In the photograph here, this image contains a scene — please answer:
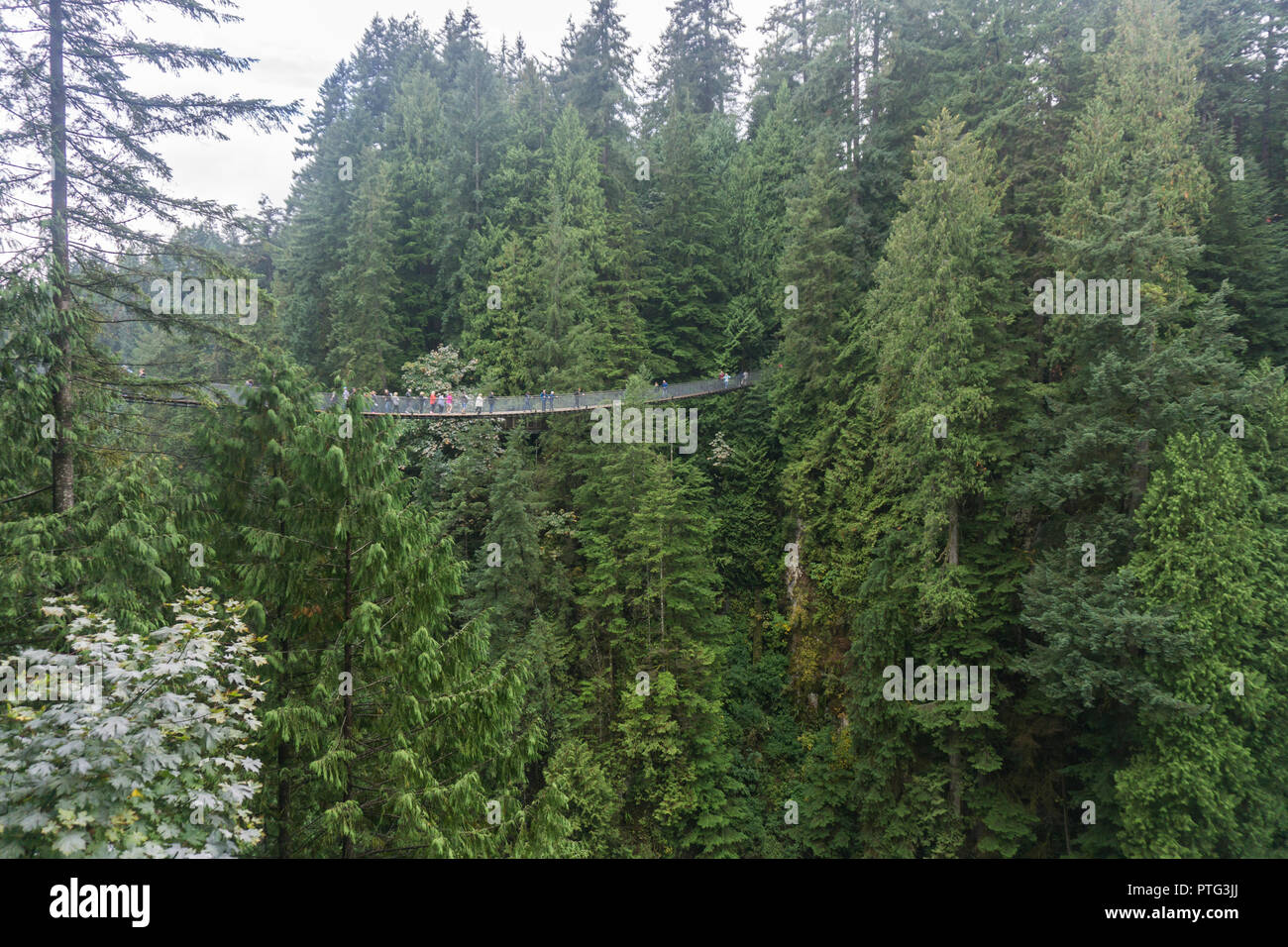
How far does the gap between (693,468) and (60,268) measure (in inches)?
657

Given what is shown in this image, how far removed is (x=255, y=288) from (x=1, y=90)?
3.38 metres

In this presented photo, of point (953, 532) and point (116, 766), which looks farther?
point (953, 532)

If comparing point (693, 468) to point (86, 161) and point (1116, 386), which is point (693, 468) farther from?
point (86, 161)

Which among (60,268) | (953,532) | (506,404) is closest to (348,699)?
(60,268)

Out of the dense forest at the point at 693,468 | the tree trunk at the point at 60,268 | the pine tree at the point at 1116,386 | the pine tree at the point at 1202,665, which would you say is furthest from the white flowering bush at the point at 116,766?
the pine tree at the point at 1202,665

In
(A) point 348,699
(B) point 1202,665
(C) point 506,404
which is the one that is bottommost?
(B) point 1202,665

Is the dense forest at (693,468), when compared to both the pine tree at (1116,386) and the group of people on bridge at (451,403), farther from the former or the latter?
the group of people on bridge at (451,403)

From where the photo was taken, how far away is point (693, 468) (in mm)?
22297

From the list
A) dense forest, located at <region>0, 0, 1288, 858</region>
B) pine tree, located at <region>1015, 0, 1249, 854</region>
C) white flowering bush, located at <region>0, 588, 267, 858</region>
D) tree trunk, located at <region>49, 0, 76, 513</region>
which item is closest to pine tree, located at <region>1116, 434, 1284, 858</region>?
dense forest, located at <region>0, 0, 1288, 858</region>

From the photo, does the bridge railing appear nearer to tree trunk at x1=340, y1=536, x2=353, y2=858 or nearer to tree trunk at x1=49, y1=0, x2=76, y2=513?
tree trunk at x1=49, y1=0, x2=76, y2=513

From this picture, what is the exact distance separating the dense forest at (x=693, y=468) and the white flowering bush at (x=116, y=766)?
0.04 metres

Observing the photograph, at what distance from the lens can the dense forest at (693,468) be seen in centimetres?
807

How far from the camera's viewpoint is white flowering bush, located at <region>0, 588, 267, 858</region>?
4.40 m

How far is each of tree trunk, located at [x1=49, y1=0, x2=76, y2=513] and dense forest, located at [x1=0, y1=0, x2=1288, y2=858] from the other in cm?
7
